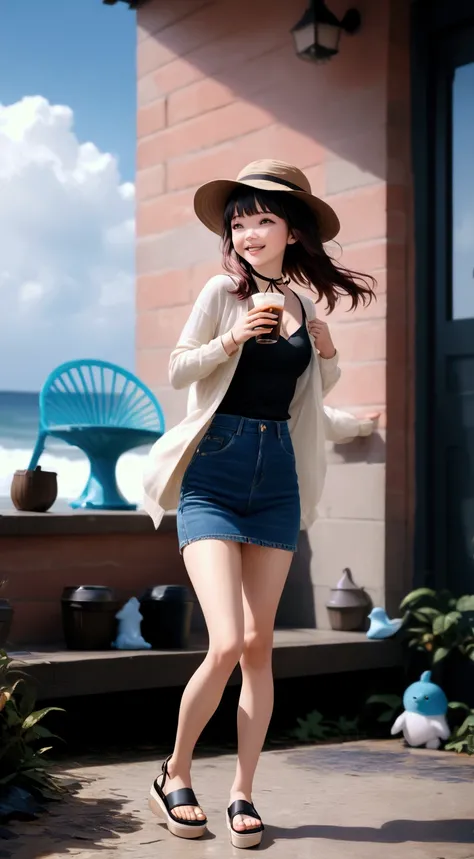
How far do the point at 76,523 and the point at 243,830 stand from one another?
6.47ft

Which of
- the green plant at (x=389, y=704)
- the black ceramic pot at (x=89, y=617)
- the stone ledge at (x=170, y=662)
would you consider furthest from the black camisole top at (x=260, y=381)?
the green plant at (x=389, y=704)

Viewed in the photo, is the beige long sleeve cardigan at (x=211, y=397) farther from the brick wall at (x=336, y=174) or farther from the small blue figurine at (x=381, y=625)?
the brick wall at (x=336, y=174)

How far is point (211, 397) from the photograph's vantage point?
10.6ft

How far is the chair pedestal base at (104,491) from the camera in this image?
5586mm

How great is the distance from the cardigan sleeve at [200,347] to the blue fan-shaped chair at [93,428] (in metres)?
2.18

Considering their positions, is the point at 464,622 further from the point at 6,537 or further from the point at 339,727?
the point at 6,537

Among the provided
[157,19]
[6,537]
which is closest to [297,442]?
[6,537]

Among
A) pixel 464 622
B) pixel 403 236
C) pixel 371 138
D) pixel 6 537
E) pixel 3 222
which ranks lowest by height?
pixel 464 622

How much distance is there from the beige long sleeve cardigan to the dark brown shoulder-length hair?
5 centimetres

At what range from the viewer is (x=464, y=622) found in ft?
16.3

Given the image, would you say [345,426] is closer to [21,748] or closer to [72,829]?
[21,748]

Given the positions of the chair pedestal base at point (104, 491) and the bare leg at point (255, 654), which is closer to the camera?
the bare leg at point (255, 654)

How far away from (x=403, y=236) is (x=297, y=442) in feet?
6.72

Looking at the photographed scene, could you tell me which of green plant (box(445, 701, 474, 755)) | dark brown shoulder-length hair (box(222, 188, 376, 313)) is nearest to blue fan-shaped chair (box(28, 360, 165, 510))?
green plant (box(445, 701, 474, 755))
